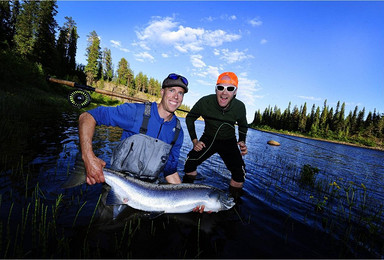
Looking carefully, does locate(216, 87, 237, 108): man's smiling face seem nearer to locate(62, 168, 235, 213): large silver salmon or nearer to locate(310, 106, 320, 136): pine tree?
locate(62, 168, 235, 213): large silver salmon

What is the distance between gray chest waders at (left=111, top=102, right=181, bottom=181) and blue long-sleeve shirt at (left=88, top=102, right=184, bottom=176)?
12cm

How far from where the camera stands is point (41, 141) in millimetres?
8695

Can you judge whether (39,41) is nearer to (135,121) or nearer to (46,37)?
(46,37)

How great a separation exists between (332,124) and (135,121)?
112157mm

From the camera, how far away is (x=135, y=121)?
3.54 m

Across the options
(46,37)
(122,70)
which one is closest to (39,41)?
(46,37)

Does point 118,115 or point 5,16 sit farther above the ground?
point 5,16

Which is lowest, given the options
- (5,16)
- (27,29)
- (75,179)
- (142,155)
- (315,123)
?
(75,179)

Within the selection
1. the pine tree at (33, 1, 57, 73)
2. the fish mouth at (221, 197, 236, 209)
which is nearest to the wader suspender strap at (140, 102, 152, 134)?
the fish mouth at (221, 197, 236, 209)

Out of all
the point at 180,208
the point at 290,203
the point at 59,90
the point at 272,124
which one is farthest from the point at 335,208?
the point at 272,124

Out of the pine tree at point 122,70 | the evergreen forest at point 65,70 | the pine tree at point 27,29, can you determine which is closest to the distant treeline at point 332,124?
the evergreen forest at point 65,70

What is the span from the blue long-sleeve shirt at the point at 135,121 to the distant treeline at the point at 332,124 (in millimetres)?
98022

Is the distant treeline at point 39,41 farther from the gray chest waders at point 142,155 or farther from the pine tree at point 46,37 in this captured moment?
the gray chest waders at point 142,155

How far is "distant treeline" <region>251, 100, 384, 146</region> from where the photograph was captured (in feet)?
255
